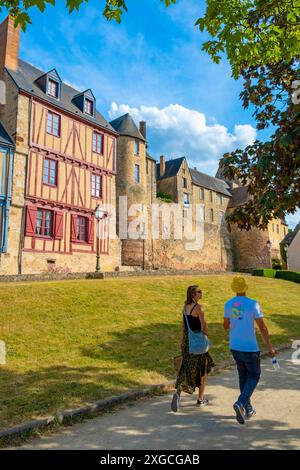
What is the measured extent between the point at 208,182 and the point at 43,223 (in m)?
30.5

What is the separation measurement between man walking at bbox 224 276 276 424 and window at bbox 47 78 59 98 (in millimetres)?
20100

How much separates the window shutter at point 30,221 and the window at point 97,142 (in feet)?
20.9

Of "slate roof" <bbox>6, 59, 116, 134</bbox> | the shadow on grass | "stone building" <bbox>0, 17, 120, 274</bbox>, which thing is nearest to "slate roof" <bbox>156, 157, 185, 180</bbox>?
"slate roof" <bbox>6, 59, 116, 134</bbox>

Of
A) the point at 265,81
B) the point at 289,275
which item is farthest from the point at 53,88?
the point at 289,275

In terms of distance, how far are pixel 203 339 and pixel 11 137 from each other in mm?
17250

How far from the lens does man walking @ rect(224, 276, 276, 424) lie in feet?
13.6

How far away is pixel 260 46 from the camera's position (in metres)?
6.39

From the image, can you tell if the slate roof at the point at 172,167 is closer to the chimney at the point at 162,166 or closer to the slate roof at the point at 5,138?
the chimney at the point at 162,166

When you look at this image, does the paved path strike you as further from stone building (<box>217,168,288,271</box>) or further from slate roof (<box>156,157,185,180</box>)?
stone building (<box>217,168,288,271</box>)

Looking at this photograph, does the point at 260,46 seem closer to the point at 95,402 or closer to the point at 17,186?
the point at 95,402

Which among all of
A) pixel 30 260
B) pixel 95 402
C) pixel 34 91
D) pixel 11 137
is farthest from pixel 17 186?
pixel 95 402

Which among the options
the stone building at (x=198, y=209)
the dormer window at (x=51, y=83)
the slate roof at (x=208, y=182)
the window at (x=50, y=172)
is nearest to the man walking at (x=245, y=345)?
the window at (x=50, y=172)

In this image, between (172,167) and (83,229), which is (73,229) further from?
(172,167)
